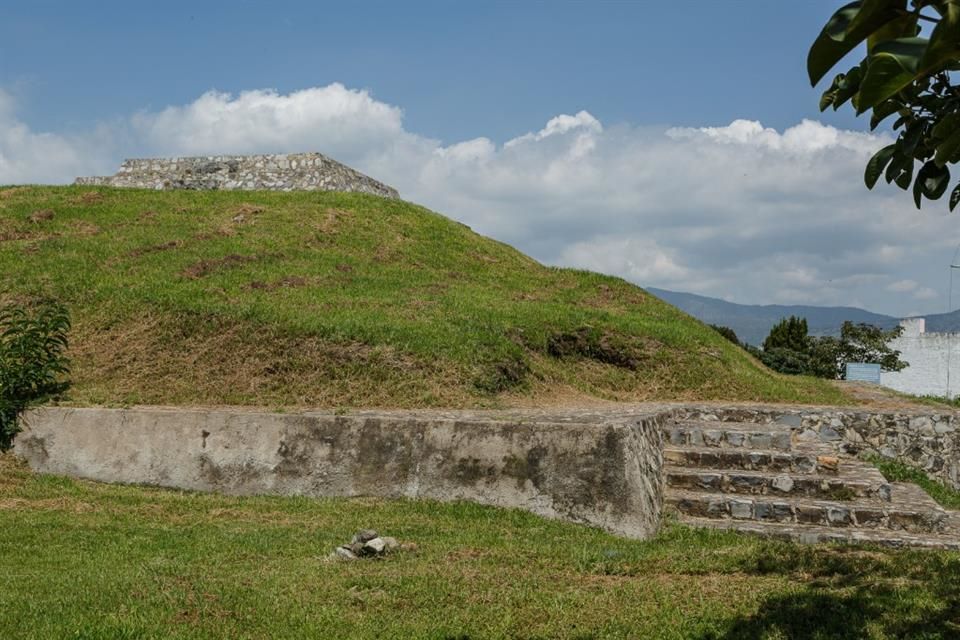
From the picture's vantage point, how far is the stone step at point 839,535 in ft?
25.9

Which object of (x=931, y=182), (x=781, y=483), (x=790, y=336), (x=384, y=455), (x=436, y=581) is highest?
(x=790, y=336)

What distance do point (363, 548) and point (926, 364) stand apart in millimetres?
42693

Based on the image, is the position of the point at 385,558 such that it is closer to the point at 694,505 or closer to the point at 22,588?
the point at 22,588

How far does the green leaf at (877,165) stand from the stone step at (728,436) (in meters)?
7.97

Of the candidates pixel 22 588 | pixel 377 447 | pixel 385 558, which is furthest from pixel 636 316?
pixel 22 588

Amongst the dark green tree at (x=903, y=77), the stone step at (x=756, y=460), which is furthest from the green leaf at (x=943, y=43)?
the stone step at (x=756, y=460)

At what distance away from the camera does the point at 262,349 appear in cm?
1245

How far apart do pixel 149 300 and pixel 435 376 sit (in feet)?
17.7

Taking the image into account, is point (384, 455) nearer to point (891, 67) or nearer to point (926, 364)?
point (891, 67)

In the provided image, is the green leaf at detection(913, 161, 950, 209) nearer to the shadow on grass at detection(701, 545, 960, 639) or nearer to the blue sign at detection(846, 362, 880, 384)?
the shadow on grass at detection(701, 545, 960, 639)

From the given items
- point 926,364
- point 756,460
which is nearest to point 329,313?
point 756,460

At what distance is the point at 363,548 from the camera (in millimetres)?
6562

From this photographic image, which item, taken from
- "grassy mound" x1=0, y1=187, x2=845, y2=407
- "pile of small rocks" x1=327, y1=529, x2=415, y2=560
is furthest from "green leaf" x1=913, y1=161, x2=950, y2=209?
"grassy mound" x1=0, y1=187, x2=845, y2=407

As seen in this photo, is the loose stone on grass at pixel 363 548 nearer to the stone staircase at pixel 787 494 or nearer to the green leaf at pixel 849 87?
the stone staircase at pixel 787 494
